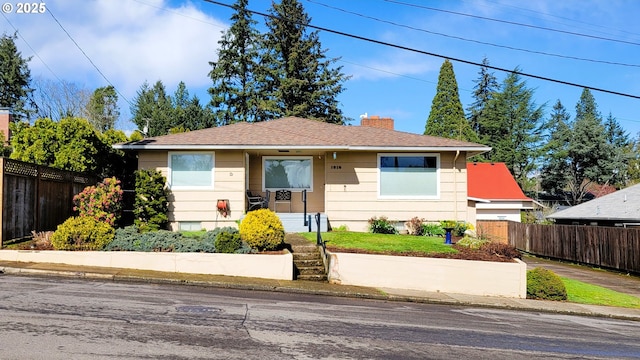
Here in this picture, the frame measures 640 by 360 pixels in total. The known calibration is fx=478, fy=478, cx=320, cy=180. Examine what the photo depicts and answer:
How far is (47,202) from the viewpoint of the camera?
43.5 ft

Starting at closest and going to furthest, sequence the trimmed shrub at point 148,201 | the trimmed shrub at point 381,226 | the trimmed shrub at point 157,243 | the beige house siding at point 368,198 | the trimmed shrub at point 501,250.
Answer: the trimmed shrub at point 157,243 → the trimmed shrub at point 501,250 → the trimmed shrub at point 148,201 → the trimmed shrub at point 381,226 → the beige house siding at point 368,198

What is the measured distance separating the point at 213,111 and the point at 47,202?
32806 millimetres

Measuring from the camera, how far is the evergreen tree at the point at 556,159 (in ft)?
162

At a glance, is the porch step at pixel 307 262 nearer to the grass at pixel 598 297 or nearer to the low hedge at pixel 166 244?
the low hedge at pixel 166 244

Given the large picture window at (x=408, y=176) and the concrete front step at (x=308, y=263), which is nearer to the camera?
the concrete front step at (x=308, y=263)

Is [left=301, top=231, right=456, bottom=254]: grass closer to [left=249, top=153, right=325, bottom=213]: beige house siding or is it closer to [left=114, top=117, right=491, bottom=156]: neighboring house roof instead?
[left=249, top=153, right=325, bottom=213]: beige house siding

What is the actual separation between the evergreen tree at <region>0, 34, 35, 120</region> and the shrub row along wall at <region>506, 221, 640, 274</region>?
1684 inches

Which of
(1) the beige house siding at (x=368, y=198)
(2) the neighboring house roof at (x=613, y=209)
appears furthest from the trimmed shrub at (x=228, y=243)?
(2) the neighboring house roof at (x=613, y=209)

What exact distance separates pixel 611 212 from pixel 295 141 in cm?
1727

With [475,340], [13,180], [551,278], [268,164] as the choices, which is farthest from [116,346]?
[268,164]

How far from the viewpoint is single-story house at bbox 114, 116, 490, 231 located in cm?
1661

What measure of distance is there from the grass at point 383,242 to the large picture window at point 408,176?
6.69 feet

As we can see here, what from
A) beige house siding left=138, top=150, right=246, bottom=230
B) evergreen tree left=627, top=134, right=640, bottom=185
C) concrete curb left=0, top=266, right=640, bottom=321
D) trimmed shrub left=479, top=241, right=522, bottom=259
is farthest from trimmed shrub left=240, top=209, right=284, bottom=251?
evergreen tree left=627, top=134, right=640, bottom=185

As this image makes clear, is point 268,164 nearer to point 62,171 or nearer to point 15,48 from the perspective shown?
point 62,171
